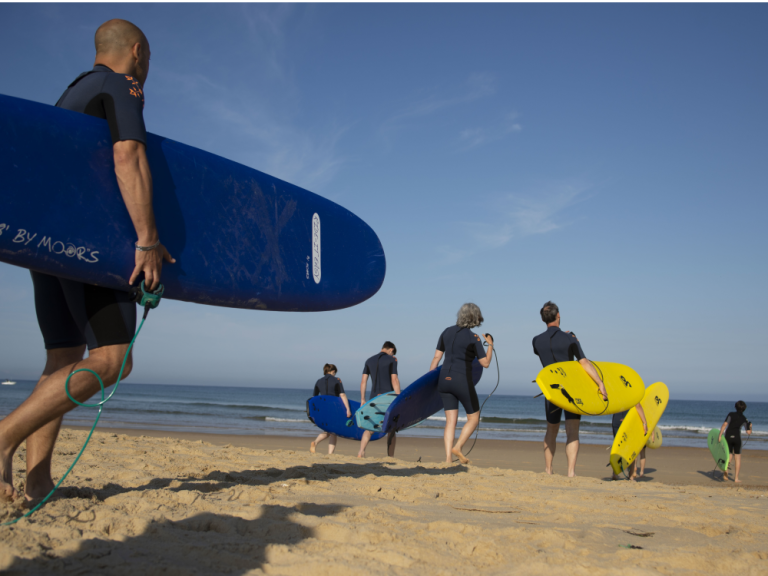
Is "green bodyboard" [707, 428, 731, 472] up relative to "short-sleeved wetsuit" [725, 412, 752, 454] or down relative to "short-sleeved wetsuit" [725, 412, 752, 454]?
down

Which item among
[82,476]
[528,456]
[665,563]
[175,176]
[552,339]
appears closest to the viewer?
[665,563]

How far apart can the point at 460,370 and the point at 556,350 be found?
88 centimetres

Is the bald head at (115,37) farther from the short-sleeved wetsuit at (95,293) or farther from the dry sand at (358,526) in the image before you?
the dry sand at (358,526)

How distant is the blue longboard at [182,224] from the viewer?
1847 millimetres

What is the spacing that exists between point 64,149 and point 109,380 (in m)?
0.87

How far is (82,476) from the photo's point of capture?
110 inches

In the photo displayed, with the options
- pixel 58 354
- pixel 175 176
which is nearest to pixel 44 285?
pixel 58 354

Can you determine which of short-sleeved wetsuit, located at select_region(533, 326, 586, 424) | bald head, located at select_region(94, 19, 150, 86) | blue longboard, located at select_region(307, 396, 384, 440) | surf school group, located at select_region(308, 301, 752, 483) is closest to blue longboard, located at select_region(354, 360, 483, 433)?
surf school group, located at select_region(308, 301, 752, 483)

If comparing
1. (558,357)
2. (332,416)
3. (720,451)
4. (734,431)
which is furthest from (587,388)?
(720,451)

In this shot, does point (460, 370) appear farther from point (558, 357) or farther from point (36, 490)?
point (36, 490)

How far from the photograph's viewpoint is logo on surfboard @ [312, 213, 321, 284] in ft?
9.64

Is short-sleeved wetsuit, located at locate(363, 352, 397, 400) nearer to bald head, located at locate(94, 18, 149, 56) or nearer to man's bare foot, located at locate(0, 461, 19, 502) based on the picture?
man's bare foot, located at locate(0, 461, 19, 502)

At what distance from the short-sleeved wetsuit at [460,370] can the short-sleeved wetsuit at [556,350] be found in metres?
0.60

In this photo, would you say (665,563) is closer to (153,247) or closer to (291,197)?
(153,247)
